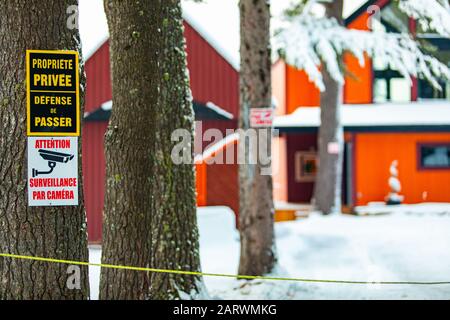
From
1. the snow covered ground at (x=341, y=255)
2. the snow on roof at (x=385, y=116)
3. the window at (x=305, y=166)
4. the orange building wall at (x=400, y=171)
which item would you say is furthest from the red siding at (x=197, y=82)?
the window at (x=305, y=166)

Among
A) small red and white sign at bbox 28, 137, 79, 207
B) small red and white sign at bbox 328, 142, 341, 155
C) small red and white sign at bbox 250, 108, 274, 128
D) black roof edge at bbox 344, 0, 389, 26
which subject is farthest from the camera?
black roof edge at bbox 344, 0, 389, 26

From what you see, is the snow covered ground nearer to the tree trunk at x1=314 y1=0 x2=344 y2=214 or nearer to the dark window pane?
the tree trunk at x1=314 y1=0 x2=344 y2=214

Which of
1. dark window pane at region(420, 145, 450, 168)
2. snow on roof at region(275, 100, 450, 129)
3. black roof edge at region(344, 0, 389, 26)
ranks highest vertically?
black roof edge at region(344, 0, 389, 26)

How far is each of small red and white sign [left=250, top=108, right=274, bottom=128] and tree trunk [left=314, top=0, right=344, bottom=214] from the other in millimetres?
10951

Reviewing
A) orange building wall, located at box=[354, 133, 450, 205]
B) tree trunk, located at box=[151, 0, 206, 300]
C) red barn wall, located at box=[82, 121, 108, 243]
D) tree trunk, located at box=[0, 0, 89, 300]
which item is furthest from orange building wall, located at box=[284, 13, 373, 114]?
tree trunk, located at box=[0, 0, 89, 300]

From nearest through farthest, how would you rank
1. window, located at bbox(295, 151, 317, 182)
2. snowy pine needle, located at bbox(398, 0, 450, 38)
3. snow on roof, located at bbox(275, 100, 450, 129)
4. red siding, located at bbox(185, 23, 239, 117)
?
snowy pine needle, located at bbox(398, 0, 450, 38) → red siding, located at bbox(185, 23, 239, 117) → snow on roof, located at bbox(275, 100, 450, 129) → window, located at bbox(295, 151, 317, 182)

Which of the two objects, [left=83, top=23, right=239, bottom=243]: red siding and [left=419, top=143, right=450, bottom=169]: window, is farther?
[left=419, top=143, right=450, bottom=169]: window

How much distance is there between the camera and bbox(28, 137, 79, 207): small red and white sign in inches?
249

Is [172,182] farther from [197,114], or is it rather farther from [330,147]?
[330,147]

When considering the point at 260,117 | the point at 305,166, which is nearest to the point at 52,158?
the point at 260,117

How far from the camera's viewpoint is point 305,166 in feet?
89.2

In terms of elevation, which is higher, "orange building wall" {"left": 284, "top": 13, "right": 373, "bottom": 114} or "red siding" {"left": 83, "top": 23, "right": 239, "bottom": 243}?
"orange building wall" {"left": 284, "top": 13, "right": 373, "bottom": 114}
